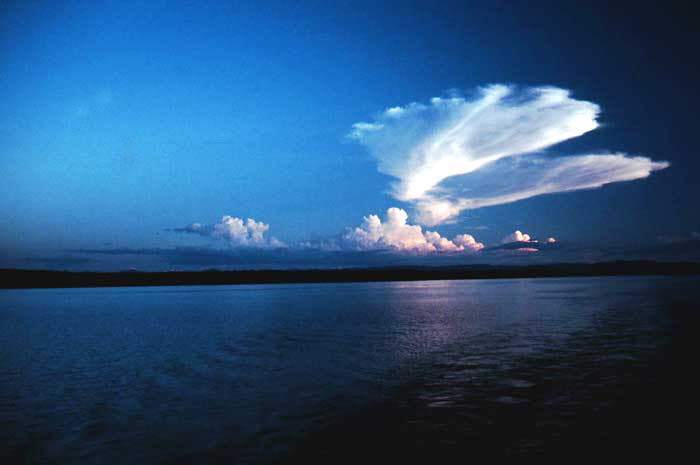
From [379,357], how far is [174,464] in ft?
54.8

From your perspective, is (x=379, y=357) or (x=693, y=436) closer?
(x=693, y=436)

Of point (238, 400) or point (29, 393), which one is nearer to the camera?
point (238, 400)

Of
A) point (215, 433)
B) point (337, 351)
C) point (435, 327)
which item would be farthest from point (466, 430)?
point (435, 327)

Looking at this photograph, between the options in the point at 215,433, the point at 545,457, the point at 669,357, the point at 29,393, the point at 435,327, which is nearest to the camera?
the point at 545,457

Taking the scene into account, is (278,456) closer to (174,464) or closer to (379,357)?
(174,464)

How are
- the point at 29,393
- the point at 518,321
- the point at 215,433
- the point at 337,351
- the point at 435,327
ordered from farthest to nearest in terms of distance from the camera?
the point at 518,321 → the point at 435,327 → the point at 337,351 → the point at 29,393 → the point at 215,433

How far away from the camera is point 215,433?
1465 centimetres

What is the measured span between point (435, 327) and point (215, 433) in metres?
31.1

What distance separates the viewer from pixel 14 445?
13844 mm

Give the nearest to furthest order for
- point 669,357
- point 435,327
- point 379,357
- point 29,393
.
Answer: point 29,393, point 669,357, point 379,357, point 435,327

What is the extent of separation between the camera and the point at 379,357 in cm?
2758

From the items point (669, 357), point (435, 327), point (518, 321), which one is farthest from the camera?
point (518, 321)

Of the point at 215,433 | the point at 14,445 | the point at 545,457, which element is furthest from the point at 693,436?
the point at 14,445

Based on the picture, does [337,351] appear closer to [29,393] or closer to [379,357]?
[379,357]
